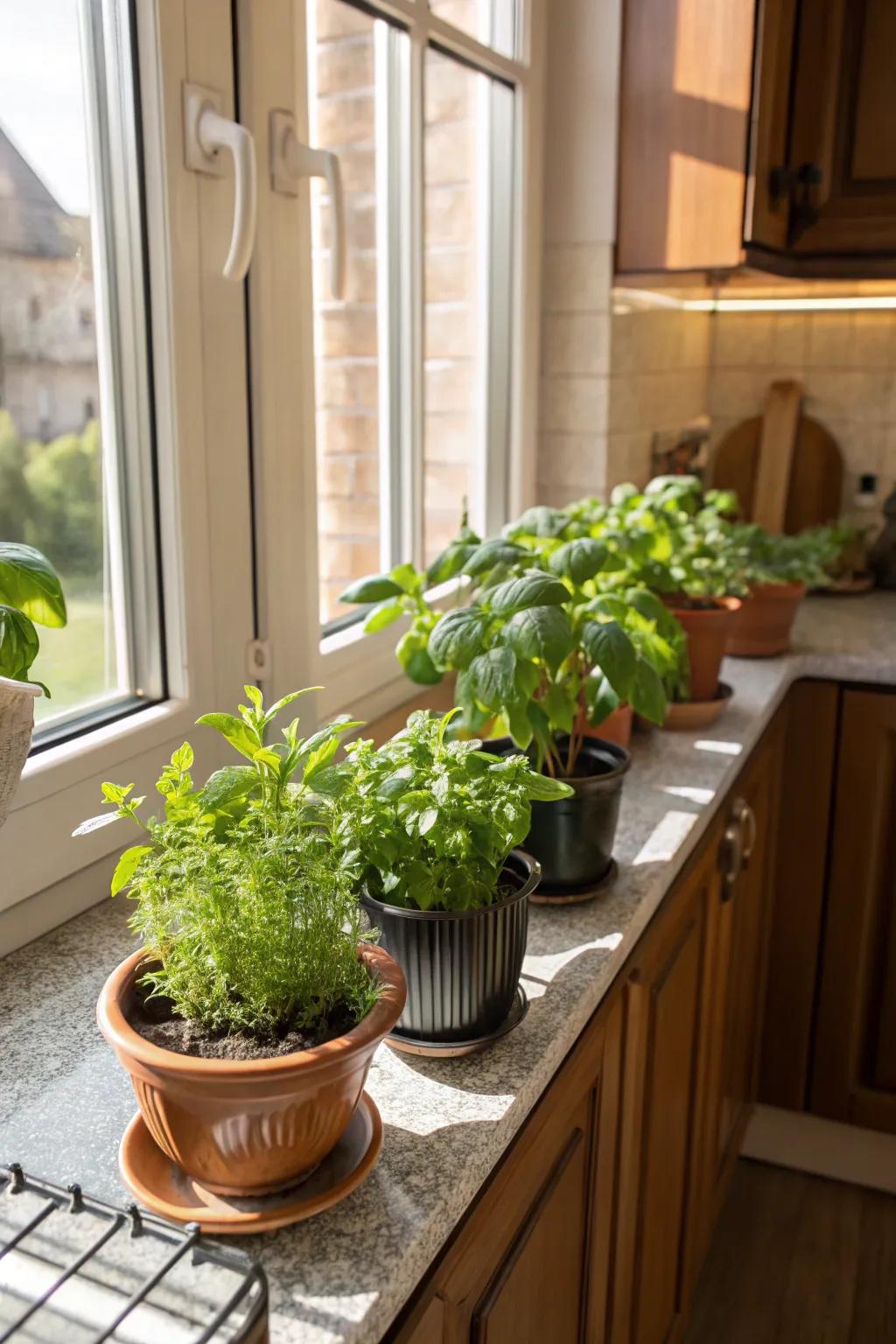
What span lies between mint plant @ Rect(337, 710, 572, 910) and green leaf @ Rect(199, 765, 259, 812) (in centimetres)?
7

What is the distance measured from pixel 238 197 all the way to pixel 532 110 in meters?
0.94

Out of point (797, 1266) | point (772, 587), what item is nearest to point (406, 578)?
point (772, 587)

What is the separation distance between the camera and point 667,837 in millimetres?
1323

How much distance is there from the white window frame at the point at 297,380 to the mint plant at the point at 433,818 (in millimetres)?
476

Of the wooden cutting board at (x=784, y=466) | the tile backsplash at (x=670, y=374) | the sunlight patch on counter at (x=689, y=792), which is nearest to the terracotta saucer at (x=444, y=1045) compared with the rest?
the sunlight patch on counter at (x=689, y=792)

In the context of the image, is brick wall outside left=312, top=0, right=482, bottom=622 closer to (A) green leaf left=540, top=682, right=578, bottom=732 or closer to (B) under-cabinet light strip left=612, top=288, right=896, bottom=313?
(A) green leaf left=540, top=682, right=578, bottom=732

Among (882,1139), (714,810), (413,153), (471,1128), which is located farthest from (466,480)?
(882,1139)

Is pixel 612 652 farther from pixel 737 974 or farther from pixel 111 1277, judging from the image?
pixel 737 974

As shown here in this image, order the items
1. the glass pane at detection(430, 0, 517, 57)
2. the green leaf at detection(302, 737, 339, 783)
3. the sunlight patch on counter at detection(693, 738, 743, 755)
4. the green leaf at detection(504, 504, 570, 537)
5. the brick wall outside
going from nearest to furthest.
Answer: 1. the green leaf at detection(302, 737, 339, 783)
2. the green leaf at detection(504, 504, 570, 537)
3. the brick wall outside
4. the sunlight patch on counter at detection(693, 738, 743, 755)
5. the glass pane at detection(430, 0, 517, 57)

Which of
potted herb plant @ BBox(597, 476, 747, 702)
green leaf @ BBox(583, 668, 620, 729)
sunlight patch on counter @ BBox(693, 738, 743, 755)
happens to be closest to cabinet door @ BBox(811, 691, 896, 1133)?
potted herb plant @ BBox(597, 476, 747, 702)

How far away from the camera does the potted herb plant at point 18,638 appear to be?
749 millimetres

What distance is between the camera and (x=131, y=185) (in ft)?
3.64

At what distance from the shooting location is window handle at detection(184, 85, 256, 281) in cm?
111

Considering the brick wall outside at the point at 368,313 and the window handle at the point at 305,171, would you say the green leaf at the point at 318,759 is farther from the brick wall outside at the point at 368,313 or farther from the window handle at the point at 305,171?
the brick wall outside at the point at 368,313
